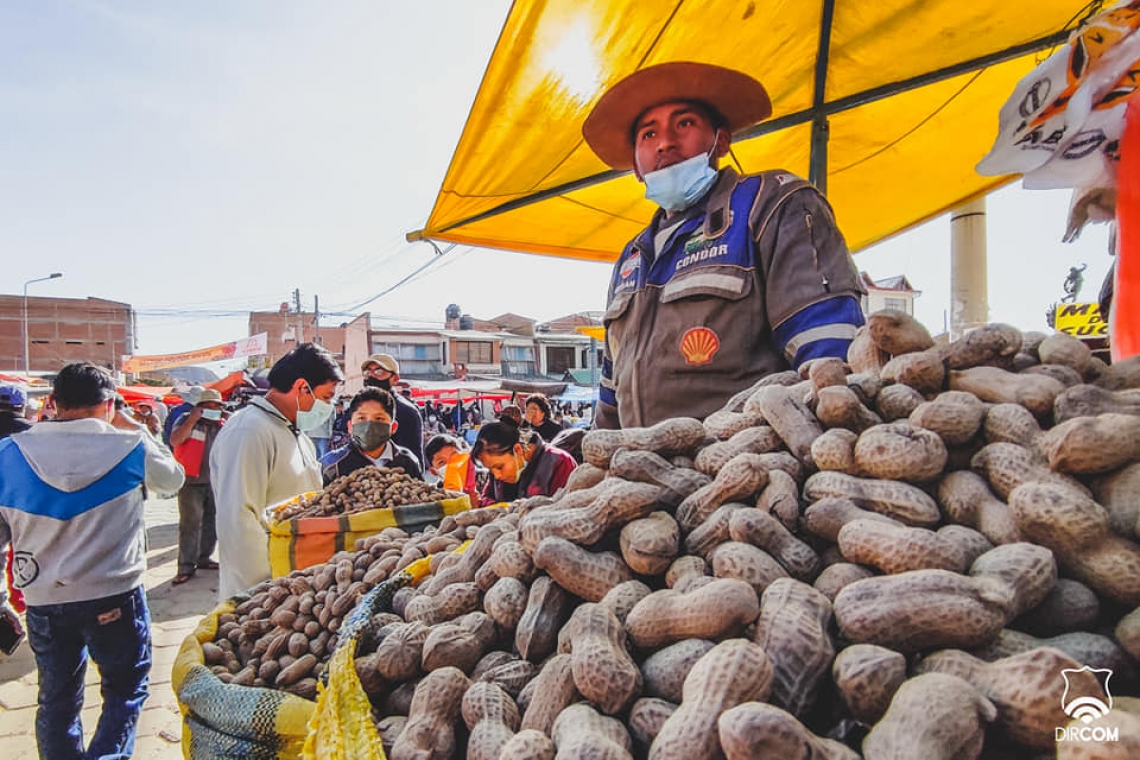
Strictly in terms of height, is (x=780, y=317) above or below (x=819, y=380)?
above

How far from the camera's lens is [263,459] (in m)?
3.10

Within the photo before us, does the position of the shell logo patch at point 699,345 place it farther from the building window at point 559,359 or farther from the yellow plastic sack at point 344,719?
the building window at point 559,359

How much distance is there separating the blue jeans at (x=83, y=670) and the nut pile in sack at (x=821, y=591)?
87.5 inches

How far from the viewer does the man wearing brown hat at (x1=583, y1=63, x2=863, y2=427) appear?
6.59 ft

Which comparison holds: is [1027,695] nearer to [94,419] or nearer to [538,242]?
[94,419]

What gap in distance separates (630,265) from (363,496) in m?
1.41

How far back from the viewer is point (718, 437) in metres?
1.46

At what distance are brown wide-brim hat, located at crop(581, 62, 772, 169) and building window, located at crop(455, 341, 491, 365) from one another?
31103 millimetres

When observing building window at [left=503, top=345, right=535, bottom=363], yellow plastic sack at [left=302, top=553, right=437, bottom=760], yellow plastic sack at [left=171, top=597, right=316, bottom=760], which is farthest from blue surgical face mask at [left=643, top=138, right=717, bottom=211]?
building window at [left=503, top=345, right=535, bottom=363]

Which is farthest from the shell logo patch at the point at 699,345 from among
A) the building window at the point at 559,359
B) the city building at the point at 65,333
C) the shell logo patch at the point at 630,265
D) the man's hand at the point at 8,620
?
the city building at the point at 65,333

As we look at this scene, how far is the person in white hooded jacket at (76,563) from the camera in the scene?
298 cm

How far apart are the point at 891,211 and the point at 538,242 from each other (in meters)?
3.12

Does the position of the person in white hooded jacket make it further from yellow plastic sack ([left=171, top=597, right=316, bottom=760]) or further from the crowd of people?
yellow plastic sack ([left=171, top=597, right=316, bottom=760])

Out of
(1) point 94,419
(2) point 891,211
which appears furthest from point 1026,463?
(2) point 891,211
